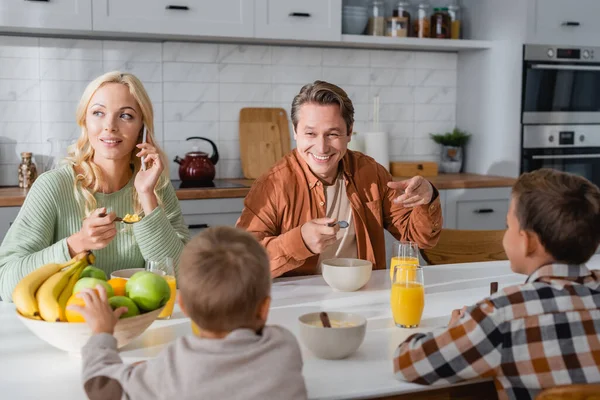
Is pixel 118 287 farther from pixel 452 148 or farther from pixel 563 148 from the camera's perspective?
pixel 563 148

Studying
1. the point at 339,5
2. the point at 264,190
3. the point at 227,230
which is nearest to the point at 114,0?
the point at 339,5

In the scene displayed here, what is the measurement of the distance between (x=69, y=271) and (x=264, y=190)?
1.00m

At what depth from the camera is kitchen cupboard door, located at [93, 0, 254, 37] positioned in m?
3.38

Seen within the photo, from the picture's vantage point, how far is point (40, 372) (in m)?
1.33

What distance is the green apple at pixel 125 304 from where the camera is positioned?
1.38 metres

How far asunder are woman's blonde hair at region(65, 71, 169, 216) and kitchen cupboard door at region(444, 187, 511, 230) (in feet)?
6.78

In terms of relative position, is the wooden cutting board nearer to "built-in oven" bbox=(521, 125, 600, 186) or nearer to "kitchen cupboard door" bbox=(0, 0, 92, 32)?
"kitchen cupboard door" bbox=(0, 0, 92, 32)

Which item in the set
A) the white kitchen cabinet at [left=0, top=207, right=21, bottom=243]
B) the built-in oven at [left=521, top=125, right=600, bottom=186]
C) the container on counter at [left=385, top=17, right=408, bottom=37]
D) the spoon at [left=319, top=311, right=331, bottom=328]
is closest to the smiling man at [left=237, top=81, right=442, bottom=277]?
the spoon at [left=319, top=311, right=331, bottom=328]

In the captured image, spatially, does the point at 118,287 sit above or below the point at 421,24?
below

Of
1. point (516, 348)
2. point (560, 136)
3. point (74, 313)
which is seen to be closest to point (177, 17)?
point (560, 136)

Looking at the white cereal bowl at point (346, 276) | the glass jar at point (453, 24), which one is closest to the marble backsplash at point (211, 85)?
the glass jar at point (453, 24)

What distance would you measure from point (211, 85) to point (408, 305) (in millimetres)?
2629

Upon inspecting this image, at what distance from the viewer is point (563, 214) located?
1352mm

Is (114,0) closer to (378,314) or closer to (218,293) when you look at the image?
(378,314)
